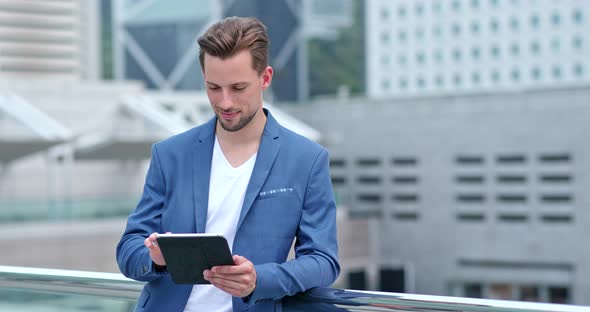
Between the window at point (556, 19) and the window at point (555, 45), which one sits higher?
the window at point (556, 19)

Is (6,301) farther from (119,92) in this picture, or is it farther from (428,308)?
(119,92)

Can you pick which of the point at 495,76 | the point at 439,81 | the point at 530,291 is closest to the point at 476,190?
the point at 530,291

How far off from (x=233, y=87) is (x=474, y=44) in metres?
59.4

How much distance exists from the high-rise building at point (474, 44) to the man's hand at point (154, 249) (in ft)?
172

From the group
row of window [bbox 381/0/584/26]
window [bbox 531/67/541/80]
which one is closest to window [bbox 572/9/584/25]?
row of window [bbox 381/0/584/26]

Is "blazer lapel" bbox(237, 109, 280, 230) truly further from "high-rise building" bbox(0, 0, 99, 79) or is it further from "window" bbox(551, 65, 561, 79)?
"high-rise building" bbox(0, 0, 99, 79)

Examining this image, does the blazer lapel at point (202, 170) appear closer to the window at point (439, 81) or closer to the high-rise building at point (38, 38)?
the high-rise building at point (38, 38)

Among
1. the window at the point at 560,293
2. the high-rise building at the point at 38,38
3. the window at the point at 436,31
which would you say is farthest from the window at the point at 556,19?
Answer: the high-rise building at the point at 38,38

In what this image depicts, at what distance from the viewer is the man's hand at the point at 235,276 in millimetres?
1757

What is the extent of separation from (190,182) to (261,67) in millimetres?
263

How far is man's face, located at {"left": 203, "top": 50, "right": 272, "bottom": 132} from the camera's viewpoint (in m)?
1.84

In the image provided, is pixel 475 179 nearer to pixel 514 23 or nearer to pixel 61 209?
pixel 61 209

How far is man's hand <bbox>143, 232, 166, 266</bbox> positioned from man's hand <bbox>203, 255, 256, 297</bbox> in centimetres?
10

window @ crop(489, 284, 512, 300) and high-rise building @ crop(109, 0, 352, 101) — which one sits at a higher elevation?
high-rise building @ crop(109, 0, 352, 101)
